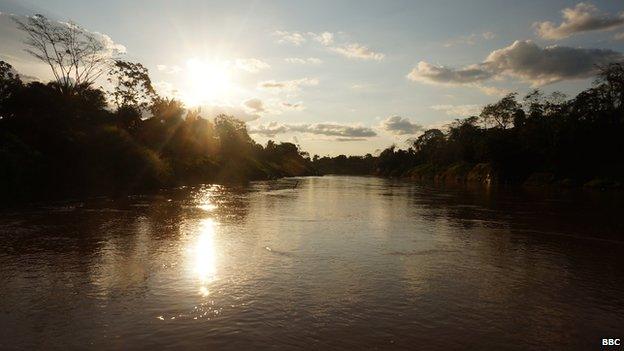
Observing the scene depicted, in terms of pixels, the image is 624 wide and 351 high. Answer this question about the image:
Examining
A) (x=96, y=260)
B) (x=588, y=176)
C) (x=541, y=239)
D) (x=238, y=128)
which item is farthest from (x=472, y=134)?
(x=96, y=260)

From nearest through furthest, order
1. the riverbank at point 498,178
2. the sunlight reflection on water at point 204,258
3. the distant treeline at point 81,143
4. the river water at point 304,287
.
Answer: the river water at point 304,287 → the sunlight reflection on water at point 204,258 → the distant treeline at point 81,143 → the riverbank at point 498,178

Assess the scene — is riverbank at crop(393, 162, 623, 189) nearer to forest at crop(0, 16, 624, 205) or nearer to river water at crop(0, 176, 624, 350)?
forest at crop(0, 16, 624, 205)

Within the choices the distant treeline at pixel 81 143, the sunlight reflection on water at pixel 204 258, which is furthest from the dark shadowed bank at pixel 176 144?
the sunlight reflection on water at pixel 204 258

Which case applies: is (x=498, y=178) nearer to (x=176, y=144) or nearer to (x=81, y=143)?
(x=176, y=144)

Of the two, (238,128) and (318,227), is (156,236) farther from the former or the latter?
(238,128)

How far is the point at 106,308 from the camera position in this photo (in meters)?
8.29

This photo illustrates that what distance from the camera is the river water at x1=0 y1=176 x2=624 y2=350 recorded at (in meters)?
7.14

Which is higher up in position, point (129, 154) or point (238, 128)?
point (238, 128)

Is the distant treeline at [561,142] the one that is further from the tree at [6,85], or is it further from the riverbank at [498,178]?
the tree at [6,85]

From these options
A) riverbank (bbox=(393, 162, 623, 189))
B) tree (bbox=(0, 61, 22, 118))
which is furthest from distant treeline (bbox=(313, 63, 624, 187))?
tree (bbox=(0, 61, 22, 118))

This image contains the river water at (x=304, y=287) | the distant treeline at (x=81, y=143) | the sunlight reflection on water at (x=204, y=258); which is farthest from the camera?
the distant treeline at (x=81, y=143)

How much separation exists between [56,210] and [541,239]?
85.6 ft

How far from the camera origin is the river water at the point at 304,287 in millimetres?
7137

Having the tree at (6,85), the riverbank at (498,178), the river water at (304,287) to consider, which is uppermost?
the tree at (6,85)
